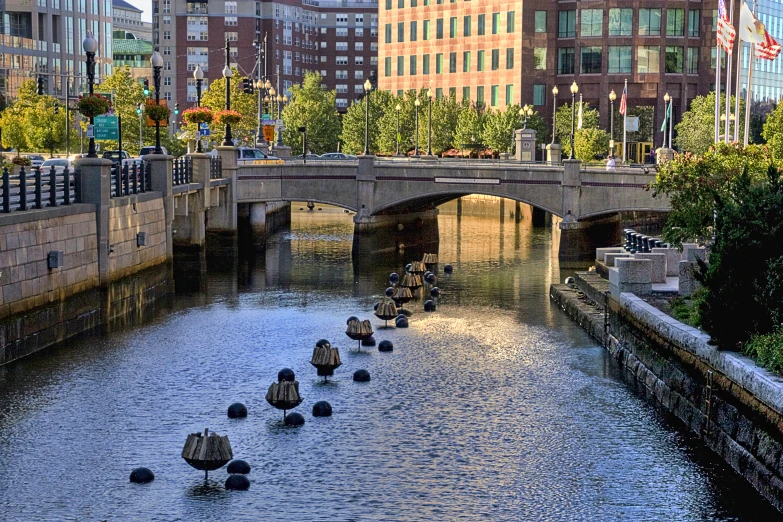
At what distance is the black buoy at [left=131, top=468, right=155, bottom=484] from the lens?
902 inches

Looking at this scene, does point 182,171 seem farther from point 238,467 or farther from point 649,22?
point 649,22

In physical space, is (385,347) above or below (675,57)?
below

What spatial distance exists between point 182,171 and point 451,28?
74.6m

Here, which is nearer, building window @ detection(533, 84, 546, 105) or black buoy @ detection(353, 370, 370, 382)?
black buoy @ detection(353, 370, 370, 382)

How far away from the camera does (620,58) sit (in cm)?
11400

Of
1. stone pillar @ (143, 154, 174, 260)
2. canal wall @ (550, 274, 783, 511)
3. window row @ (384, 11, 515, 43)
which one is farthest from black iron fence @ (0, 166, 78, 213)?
window row @ (384, 11, 515, 43)

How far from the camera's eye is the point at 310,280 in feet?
175

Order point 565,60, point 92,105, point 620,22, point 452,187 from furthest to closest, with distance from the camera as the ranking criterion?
point 565,60, point 620,22, point 452,187, point 92,105

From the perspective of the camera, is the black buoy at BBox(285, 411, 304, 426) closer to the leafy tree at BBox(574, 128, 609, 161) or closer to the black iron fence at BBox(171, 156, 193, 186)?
the black iron fence at BBox(171, 156, 193, 186)

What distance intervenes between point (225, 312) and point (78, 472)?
65.8ft

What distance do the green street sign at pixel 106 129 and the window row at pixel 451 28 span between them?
6276cm

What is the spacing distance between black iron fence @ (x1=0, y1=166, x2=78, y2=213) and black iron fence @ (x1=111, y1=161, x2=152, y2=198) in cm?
326

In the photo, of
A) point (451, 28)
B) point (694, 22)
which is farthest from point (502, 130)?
point (451, 28)

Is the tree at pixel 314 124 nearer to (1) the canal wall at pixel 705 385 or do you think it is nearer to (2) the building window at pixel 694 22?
(2) the building window at pixel 694 22
